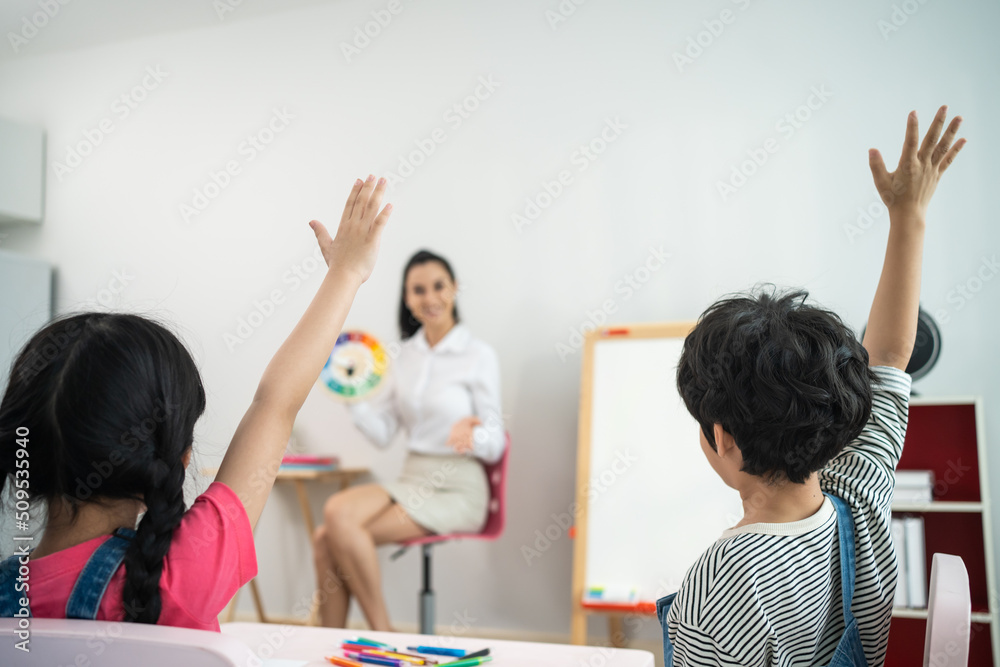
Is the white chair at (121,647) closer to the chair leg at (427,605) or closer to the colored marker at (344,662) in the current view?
the colored marker at (344,662)

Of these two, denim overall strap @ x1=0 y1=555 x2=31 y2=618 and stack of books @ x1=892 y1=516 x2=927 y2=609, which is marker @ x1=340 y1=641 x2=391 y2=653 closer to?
denim overall strap @ x1=0 y1=555 x2=31 y2=618

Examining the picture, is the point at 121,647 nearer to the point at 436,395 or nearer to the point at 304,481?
the point at 436,395

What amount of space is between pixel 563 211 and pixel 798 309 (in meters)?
2.66

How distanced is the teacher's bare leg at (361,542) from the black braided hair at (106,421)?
6.78ft

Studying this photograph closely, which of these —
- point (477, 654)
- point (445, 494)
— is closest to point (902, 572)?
point (445, 494)

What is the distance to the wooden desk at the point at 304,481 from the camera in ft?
11.3

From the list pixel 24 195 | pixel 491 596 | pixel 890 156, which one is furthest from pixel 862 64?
pixel 24 195

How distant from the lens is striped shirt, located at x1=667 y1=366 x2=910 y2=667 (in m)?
0.84

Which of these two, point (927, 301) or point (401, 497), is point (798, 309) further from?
point (927, 301)

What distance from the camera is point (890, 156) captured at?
10.2ft

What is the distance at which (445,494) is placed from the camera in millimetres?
2975

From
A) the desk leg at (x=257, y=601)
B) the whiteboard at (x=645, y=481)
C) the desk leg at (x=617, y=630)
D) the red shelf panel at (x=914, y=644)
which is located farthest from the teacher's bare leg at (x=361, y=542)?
the red shelf panel at (x=914, y=644)

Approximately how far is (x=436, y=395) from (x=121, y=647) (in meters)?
2.52

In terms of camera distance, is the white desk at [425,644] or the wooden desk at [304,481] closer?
the white desk at [425,644]
